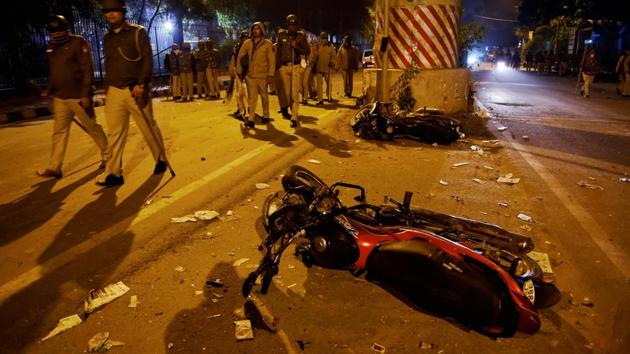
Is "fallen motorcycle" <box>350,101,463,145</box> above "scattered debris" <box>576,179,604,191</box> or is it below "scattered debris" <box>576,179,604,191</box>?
above

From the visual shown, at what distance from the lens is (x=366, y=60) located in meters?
30.7

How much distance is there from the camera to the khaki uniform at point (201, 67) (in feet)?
49.9

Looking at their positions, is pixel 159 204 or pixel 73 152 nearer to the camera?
pixel 159 204

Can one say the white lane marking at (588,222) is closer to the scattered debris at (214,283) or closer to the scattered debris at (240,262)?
the scattered debris at (240,262)

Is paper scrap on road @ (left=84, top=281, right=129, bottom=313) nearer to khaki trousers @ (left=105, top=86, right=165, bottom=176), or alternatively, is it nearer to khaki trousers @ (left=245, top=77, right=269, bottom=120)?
khaki trousers @ (left=105, top=86, right=165, bottom=176)

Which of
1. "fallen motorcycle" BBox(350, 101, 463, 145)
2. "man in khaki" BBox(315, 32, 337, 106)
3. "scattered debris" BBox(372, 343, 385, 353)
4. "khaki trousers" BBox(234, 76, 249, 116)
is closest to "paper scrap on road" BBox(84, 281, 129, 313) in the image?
"scattered debris" BBox(372, 343, 385, 353)

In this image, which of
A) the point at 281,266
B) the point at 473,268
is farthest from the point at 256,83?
the point at 473,268

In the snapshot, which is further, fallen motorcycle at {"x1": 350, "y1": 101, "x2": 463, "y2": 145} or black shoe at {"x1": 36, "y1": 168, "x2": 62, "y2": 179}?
fallen motorcycle at {"x1": 350, "y1": 101, "x2": 463, "y2": 145}

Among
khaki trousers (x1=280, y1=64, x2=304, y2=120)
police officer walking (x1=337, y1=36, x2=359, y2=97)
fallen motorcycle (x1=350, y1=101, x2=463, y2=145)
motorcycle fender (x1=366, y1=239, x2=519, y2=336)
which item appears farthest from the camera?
police officer walking (x1=337, y1=36, x2=359, y2=97)

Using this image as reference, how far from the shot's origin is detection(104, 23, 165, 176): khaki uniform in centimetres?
531

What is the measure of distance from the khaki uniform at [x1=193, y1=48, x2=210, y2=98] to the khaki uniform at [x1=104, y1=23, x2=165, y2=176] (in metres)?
10.1

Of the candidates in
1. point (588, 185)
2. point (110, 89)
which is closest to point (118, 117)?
point (110, 89)

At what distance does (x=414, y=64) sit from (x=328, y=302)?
7.87 meters

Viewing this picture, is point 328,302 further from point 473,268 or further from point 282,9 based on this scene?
point 282,9
